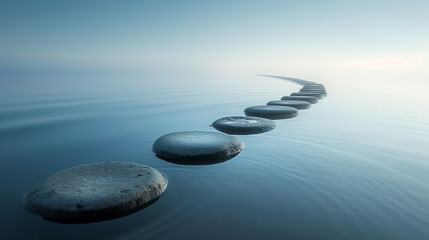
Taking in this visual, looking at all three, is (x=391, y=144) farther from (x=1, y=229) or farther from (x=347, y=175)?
(x=1, y=229)

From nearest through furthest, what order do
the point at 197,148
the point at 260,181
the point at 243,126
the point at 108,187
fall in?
1. the point at 108,187
2. the point at 260,181
3. the point at 197,148
4. the point at 243,126

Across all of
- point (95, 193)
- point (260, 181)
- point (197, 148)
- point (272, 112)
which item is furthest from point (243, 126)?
point (95, 193)

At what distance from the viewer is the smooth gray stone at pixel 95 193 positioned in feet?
9.84

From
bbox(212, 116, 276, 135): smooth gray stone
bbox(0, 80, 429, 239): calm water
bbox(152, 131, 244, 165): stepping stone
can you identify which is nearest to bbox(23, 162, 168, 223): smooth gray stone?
bbox(0, 80, 429, 239): calm water

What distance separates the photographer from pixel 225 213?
3.29m

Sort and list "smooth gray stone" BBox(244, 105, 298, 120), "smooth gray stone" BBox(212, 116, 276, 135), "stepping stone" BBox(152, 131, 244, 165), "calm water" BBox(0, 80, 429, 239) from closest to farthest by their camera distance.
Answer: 1. "calm water" BBox(0, 80, 429, 239)
2. "stepping stone" BBox(152, 131, 244, 165)
3. "smooth gray stone" BBox(212, 116, 276, 135)
4. "smooth gray stone" BBox(244, 105, 298, 120)

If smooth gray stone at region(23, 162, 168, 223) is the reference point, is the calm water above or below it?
below

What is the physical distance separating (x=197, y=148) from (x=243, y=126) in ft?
8.13

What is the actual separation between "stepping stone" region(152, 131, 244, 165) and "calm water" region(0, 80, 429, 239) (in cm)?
20

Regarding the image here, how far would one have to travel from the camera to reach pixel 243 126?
732 centimetres

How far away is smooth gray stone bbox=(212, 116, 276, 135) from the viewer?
7.29 metres

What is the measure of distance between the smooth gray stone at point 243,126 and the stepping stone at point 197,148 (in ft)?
4.60

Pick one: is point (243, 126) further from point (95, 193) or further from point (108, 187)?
point (95, 193)

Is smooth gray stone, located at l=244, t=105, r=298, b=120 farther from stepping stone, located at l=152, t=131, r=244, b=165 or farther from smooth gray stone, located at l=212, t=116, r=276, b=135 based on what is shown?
stepping stone, located at l=152, t=131, r=244, b=165
